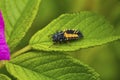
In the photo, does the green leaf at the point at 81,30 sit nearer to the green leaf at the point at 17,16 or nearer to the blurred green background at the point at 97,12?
the green leaf at the point at 17,16

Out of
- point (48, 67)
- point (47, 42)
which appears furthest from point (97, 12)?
point (48, 67)

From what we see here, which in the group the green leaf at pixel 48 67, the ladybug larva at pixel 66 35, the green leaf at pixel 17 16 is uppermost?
the green leaf at pixel 17 16

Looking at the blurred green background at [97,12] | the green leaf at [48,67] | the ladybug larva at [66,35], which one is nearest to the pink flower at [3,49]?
the green leaf at [48,67]

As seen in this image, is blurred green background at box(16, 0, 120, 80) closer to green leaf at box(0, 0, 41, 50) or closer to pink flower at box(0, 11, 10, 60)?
green leaf at box(0, 0, 41, 50)

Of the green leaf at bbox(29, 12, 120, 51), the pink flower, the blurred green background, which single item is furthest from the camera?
the blurred green background

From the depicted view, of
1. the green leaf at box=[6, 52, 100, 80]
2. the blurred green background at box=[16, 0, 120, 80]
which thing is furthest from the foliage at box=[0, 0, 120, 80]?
the blurred green background at box=[16, 0, 120, 80]

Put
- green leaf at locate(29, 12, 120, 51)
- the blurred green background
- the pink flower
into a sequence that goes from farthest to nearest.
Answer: the blurred green background, green leaf at locate(29, 12, 120, 51), the pink flower
